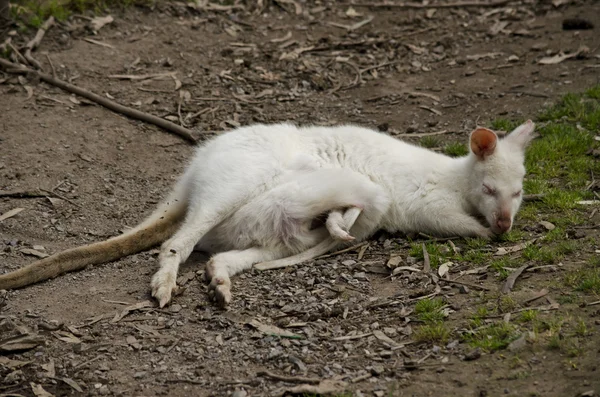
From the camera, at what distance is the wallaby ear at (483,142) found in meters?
6.46

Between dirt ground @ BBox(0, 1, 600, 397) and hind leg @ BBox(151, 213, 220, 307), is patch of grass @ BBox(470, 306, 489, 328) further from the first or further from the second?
hind leg @ BBox(151, 213, 220, 307)

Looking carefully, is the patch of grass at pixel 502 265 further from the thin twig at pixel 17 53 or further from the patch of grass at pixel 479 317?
the thin twig at pixel 17 53

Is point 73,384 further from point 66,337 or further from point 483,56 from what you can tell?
point 483,56

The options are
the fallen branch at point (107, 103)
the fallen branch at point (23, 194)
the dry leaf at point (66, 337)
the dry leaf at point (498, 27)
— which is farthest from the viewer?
the dry leaf at point (498, 27)

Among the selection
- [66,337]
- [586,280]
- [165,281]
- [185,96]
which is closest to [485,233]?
[586,280]

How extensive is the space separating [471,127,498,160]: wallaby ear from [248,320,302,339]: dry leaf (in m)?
2.28

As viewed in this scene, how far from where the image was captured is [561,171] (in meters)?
7.51

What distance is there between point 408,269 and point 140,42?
5.39 metres

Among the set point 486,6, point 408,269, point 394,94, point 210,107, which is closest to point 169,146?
point 210,107

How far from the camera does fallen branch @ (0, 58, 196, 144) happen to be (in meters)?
8.62

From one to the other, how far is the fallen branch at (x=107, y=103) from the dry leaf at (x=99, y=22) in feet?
4.15

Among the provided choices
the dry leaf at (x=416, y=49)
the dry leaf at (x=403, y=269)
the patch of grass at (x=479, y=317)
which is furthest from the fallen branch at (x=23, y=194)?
the dry leaf at (x=416, y=49)

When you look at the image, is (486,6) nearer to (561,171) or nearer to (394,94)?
(394,94)

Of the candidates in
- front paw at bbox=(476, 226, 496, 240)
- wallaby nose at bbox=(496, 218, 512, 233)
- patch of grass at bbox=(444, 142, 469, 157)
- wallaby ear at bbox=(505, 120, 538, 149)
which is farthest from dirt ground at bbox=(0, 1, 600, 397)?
wallaby ear at bbox=(505, 120, 538, 149)
